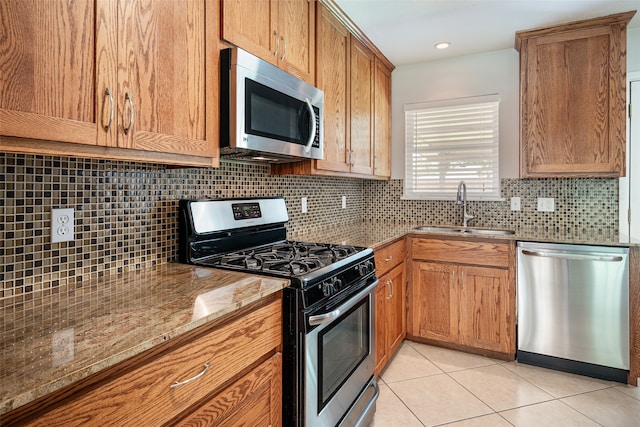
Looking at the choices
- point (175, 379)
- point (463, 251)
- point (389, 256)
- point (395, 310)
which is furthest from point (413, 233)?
point (175, 379)

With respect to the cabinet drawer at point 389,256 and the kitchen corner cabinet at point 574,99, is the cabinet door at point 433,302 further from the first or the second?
the kitchen corner cabinet at point 574,99

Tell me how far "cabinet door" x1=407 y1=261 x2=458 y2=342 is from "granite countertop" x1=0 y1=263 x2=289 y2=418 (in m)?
1.81

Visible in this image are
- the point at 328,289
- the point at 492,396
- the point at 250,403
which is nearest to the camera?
the point at 250,403

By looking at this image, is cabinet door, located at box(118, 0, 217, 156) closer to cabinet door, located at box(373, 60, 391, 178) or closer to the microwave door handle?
the microwave door handle

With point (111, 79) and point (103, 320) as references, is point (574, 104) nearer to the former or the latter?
point (111, 79)

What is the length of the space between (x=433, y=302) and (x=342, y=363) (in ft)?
4.65

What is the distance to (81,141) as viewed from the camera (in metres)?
0.97

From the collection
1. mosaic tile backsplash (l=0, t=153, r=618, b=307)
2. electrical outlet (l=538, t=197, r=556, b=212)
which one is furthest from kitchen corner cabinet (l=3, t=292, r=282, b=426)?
electrical outlet (l=538, t=197, r=556, b=212)

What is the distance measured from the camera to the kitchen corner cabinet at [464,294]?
101 inches

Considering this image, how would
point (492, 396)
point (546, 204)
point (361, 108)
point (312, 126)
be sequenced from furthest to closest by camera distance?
point (546, 204), point (361, 108), point (492, 396), point (312, 126)

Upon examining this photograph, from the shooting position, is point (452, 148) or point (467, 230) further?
point (452, 148)

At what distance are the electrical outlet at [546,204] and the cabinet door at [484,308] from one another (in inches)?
29.3

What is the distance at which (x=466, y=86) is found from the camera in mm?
3174

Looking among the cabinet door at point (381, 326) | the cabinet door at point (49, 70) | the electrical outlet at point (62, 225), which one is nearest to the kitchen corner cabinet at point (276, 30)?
the cabinet door at point (49, 70)
